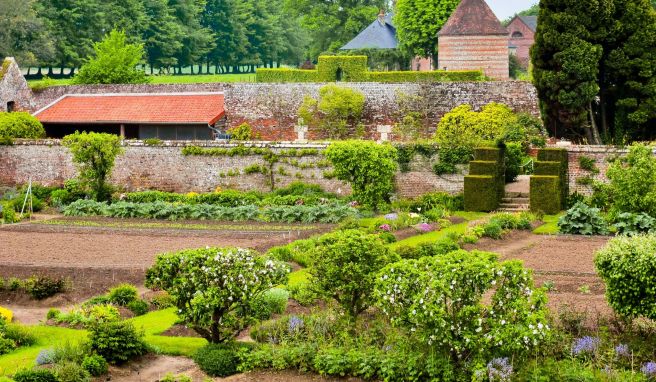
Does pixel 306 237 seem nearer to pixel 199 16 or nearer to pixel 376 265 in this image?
pixel 376 265

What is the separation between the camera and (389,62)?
6694 centimetres

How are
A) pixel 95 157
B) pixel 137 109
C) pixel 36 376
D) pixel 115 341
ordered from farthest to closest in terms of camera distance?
pixel 137 109 < pixel 95 157 < pixel 115 341 < pixel 36 376

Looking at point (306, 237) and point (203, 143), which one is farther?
point (203, 143)

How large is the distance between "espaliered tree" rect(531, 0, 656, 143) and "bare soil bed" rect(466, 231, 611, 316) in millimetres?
8531

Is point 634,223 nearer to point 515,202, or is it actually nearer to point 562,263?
point 562,263

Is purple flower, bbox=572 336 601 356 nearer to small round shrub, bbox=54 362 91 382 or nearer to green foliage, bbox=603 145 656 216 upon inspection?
small round shrub, bbox=54 362 91 382

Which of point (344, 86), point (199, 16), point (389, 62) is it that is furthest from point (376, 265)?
point (199, 16)

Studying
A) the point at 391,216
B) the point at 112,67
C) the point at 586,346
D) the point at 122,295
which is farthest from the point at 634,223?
the point at 112,67

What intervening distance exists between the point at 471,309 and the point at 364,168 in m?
18.1

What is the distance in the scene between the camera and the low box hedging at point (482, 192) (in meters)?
34.5

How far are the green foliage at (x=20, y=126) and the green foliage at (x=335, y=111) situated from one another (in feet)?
33.1

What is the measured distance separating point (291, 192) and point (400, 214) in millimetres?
6549

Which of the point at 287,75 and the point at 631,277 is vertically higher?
the point at 287,75

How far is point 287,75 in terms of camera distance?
50625 millimetres
